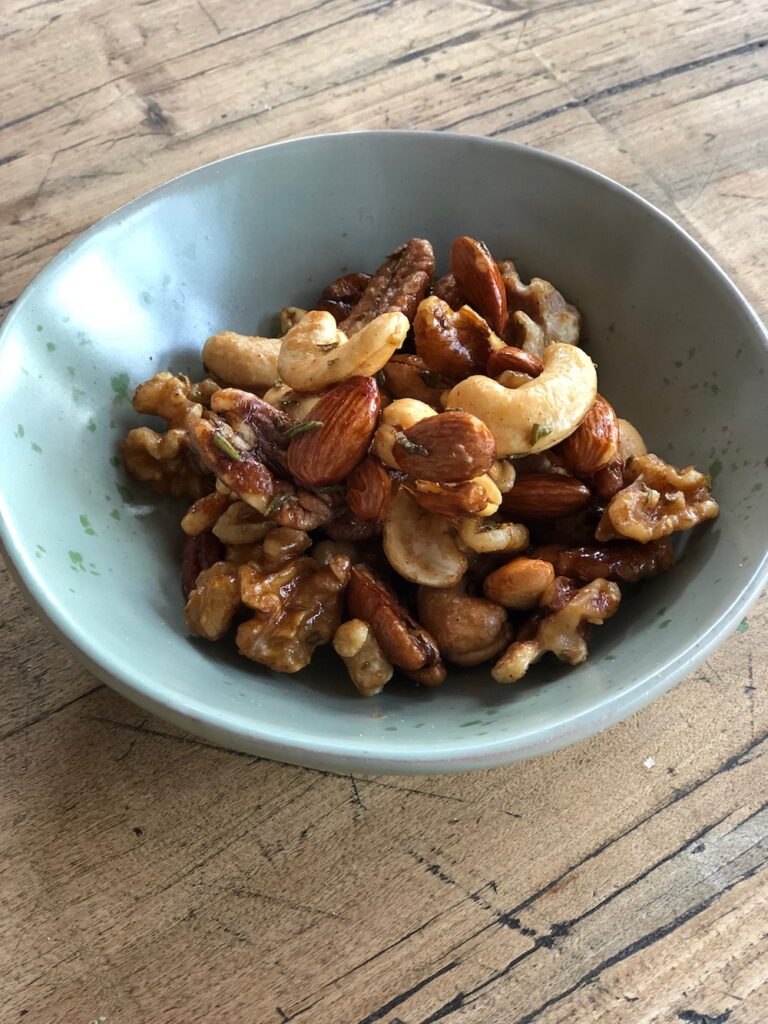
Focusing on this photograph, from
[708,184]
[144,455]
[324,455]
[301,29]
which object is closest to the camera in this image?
[324,455]

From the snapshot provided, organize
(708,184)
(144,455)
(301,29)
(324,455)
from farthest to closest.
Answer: (301,29) → (708,184) → (144,455) → (324,455)

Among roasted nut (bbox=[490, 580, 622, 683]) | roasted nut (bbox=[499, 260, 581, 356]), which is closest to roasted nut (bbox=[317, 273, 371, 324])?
roasted nut (bbox=[499, 260, 581, 356])

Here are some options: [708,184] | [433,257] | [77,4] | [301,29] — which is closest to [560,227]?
[433,257]

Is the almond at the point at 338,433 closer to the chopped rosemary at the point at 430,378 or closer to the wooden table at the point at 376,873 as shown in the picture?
the chopped rosemary at the point at 430,378

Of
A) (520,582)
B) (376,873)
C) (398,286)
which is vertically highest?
(398,286)

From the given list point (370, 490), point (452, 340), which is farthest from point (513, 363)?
point (370, 490)

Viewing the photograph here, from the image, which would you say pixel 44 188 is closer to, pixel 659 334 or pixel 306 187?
pixel 306 187

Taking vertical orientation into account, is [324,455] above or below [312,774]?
above

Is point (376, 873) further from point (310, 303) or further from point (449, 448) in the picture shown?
point (310, 303)
